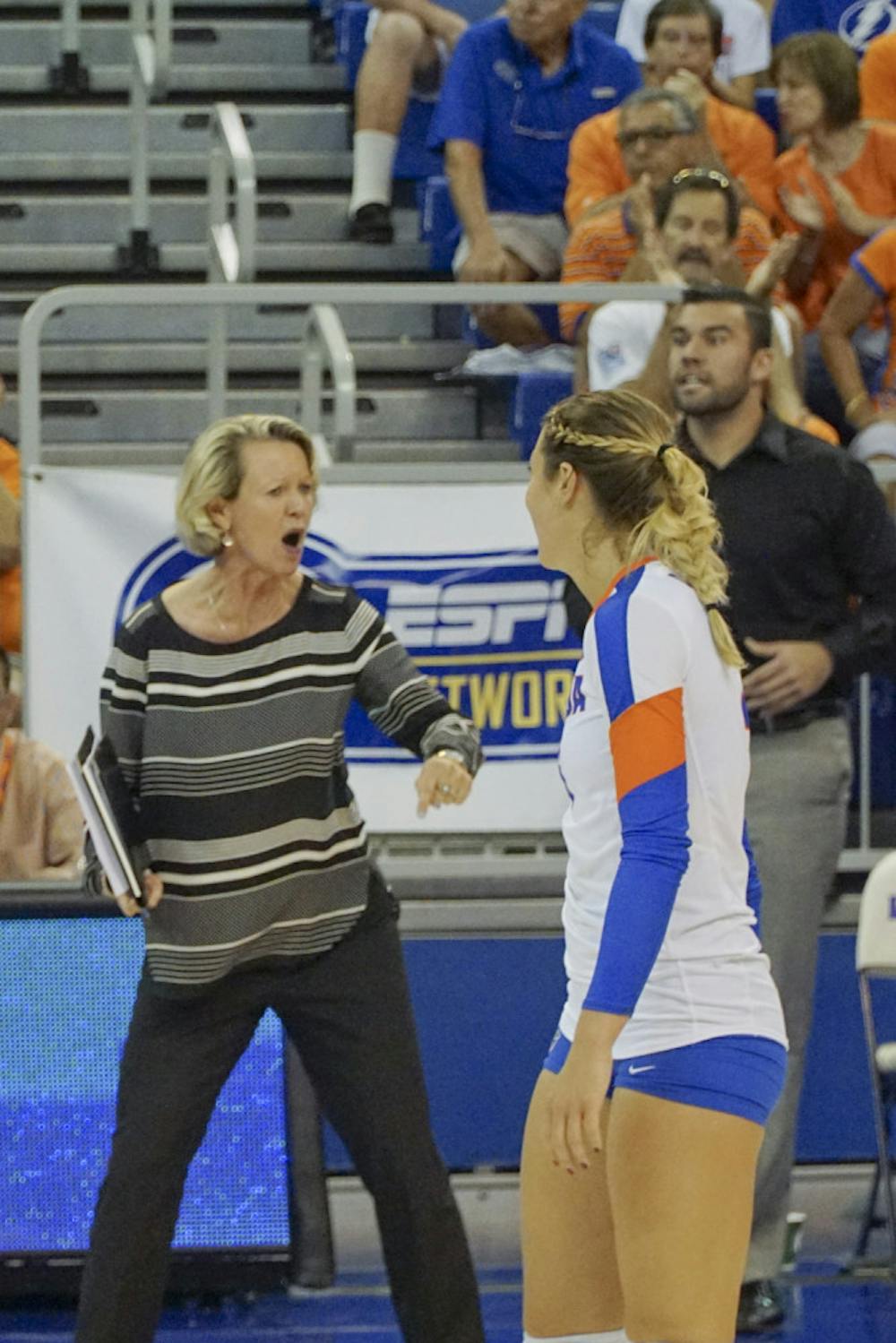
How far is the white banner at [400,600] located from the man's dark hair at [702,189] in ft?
4.41

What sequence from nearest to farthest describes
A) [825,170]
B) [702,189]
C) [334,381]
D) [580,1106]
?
[580,1106] < [334,381] < [702,189] < [825,170]

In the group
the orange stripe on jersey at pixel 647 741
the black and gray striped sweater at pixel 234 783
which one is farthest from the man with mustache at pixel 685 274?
the orange stripe on jersey at pixel 647 741

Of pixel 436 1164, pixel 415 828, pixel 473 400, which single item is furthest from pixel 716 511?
pixel 473 400

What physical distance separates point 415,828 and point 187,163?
13.8 ft

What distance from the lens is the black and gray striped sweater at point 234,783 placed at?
400cm

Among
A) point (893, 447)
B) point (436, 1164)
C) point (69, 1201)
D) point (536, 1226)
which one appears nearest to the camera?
point (536, 1226)

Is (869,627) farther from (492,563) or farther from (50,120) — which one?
(50,120)

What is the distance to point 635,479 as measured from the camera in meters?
3.16

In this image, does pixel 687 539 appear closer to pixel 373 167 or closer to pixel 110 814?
pixel 110 814

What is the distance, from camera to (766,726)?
5.22 metres

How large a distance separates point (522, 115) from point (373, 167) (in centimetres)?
74

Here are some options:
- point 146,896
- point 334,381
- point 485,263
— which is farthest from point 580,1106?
point 485,263

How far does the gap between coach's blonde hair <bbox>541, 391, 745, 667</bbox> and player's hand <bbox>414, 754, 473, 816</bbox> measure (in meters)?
0.82

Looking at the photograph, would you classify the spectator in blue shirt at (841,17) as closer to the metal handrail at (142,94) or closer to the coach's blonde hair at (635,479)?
the metal handrail at (142,94)
